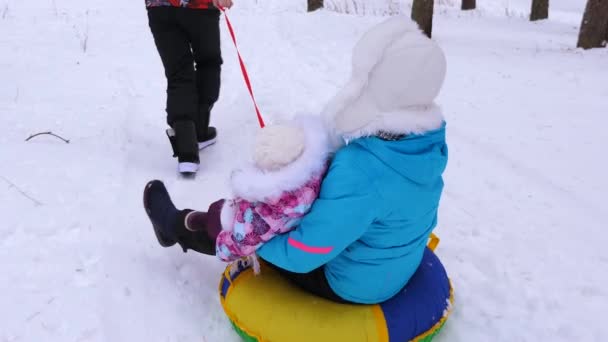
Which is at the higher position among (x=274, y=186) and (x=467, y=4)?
(x=274, y=186)

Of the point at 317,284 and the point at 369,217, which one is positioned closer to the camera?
the point at 369,217

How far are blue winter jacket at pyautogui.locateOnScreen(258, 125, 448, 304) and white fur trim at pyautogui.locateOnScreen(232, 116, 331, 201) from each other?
0.06 meters

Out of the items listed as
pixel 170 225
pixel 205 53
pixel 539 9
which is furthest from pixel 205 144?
pixel 539 9

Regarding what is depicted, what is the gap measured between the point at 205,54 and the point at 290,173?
179 centimetres

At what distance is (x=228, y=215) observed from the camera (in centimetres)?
182

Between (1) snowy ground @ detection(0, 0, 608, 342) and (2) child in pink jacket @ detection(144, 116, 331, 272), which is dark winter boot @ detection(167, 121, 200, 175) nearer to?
(1) snowy ground @ detection(0, 0, 608, 342)

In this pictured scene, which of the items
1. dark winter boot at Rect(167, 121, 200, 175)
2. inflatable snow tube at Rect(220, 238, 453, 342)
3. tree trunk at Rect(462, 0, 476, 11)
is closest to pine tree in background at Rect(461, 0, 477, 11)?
tree trunk at Rect(462, 0, 476, 11)

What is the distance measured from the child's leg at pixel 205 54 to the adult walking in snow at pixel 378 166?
5.12 feet

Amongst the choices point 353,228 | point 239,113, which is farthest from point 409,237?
point 239,113

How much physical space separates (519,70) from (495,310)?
4.23m

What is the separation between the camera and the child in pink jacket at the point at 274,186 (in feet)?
5.22

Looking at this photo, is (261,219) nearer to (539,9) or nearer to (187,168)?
(187,168)

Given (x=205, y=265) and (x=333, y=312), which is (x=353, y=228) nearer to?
(x=333, y=312)

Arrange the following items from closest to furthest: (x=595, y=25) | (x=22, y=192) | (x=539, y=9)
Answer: (x=22, y=192) → (x=595, y=25) → (x=539, y=9)
